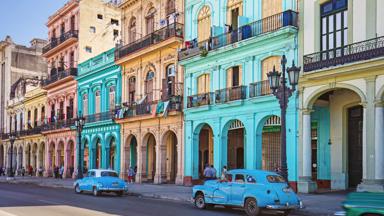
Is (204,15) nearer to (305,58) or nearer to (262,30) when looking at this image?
(262,30)

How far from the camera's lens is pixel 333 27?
72.7ft

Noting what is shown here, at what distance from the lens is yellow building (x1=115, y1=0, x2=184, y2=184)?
32.0m

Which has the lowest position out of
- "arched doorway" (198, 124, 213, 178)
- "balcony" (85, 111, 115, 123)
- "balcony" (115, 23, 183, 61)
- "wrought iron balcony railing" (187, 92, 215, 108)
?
"arched doorway" (198, 124, 213, 178)

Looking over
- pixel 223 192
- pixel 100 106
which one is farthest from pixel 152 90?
pixel 223 192

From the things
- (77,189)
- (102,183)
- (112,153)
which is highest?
(112,153)

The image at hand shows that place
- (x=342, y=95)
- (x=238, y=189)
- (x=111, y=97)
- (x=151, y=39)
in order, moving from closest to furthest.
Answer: (x=238, y=189)
(x=342, y=95)
(x=151, y=39)
(x=111, y=97)

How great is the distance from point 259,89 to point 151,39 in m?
10.9

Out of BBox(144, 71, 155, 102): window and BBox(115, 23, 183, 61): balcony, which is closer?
BBox(115, 23, 183, 61): balcony

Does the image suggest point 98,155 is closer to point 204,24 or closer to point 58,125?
point 58,125

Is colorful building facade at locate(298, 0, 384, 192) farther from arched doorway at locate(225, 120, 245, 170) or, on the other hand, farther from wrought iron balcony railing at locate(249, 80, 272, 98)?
arched doorway at locate(225, 120, 245, 170)

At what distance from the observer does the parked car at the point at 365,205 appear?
33.8 feet

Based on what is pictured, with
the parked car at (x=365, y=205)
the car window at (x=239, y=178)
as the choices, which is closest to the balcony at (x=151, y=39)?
the car window at (x=239, y=178)

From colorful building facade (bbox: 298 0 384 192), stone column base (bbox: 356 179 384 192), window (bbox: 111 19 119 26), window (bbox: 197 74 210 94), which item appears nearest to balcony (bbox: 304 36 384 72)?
colorful building facade (bbox: 298 0 384 192)

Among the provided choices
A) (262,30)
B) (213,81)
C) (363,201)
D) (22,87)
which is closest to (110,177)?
(213,81)
